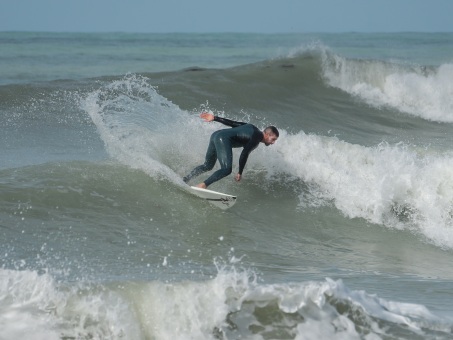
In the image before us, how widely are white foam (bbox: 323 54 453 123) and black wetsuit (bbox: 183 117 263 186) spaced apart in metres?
13.0

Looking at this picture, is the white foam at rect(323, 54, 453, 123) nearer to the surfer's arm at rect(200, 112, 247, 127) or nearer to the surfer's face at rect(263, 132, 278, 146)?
the surfer's arm at rect(200, 112, 247, 127)

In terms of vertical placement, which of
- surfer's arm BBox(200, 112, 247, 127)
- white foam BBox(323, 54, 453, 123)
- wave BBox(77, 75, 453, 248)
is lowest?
white foam BBox(323, 54, 453, 123)

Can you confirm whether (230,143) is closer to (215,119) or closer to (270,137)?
(215,119)

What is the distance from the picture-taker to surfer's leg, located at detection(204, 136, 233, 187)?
1019 cm

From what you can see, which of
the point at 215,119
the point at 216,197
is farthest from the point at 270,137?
the point at 216,197

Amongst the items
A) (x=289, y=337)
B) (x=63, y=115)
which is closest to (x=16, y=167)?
(x=63, y=115)

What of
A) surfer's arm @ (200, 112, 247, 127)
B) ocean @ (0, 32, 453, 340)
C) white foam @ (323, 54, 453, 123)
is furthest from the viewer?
Result: white foam @ (323, 54, 453, 123)

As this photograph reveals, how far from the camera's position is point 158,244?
8703mm

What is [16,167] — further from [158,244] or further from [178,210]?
[158,244]

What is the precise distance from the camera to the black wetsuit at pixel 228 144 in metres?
10.2

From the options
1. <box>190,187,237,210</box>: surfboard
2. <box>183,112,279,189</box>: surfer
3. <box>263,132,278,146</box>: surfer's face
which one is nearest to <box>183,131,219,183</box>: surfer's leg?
<box>183,112,279,189</box>: surfer

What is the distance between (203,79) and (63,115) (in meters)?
6.39

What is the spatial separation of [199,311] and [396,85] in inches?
807

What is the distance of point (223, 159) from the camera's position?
10227 millimetres
